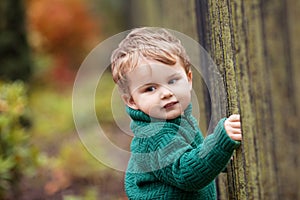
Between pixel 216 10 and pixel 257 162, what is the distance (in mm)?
828

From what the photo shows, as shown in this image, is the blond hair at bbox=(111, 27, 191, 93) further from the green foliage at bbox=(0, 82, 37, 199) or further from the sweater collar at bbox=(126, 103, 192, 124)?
the green foliage at bbox=(0, 82, 37, 199)

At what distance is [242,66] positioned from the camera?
224 cm

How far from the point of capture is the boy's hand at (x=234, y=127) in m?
2.35

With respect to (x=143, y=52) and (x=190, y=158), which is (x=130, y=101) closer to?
(x=143, y=52)

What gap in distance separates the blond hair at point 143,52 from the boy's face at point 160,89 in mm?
31

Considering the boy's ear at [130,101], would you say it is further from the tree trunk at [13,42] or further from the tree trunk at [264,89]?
the tree trunk at [13,42]

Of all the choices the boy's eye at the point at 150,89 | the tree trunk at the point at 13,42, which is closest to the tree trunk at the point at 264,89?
the boy's eye at the point at 150,89

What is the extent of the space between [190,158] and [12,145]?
3.02m

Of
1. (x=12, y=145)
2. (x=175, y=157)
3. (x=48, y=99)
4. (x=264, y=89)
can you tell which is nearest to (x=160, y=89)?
(x=175, y=157)

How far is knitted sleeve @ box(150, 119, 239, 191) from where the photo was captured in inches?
92.2

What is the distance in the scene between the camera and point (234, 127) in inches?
93.6

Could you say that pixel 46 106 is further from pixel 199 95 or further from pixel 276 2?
pixel 276 2

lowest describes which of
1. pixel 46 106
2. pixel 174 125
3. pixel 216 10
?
pixel 46 106

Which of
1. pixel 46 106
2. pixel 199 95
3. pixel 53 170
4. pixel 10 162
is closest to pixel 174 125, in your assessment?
pixel 199 95
